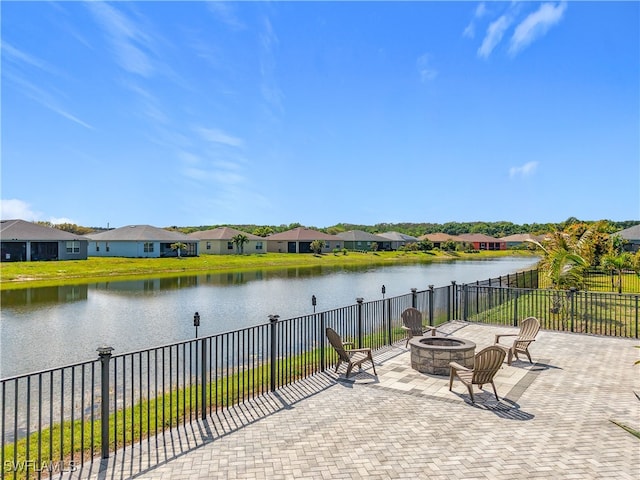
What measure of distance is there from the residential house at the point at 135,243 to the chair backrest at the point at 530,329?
49.2m

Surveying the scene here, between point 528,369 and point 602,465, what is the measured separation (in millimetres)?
3993

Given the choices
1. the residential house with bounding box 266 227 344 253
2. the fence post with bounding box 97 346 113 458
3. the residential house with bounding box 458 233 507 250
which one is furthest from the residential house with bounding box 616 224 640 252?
the fence post with bounding box 97 346 113 458

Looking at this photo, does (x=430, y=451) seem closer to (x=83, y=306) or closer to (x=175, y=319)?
(x=175, y=319)

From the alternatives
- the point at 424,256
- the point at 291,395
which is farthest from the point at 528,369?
the point at 424,256

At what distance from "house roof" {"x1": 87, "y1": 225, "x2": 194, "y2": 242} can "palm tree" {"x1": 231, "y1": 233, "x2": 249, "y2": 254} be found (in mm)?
7844

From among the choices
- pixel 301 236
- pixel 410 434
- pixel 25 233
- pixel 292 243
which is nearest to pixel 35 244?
pixel 25 233

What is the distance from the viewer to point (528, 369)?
856 cm

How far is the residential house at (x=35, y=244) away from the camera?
3972 centimetres

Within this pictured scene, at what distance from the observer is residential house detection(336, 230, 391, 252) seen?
7994cm

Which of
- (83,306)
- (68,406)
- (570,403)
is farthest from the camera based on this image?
(83,306)

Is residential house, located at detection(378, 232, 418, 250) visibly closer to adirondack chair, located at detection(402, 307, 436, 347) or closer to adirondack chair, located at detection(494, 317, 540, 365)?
adirondack chair, located at detection(402, 307, 436, 347)

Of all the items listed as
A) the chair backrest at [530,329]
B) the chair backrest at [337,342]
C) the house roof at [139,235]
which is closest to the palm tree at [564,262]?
the chair backrest at [530,329]

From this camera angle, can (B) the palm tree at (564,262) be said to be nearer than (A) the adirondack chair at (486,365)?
No

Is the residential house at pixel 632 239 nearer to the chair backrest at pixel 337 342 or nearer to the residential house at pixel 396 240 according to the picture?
the residential house at pixel 396 240
